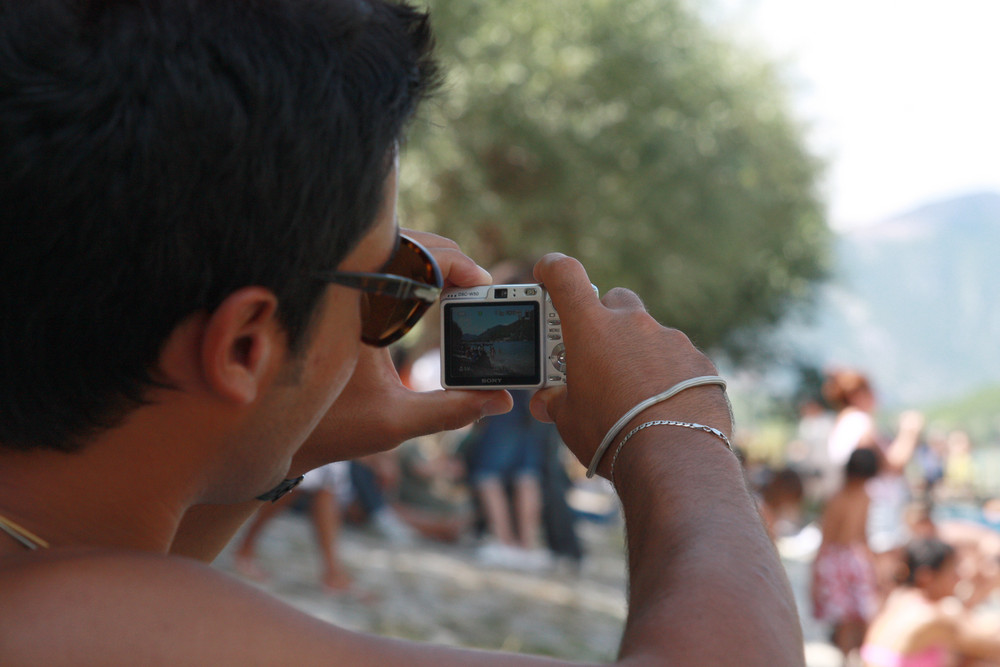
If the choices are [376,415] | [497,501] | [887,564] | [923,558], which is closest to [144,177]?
[376,415]

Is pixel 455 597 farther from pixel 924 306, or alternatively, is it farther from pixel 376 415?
pixel 924 306

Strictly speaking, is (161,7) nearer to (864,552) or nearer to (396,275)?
(396,275)

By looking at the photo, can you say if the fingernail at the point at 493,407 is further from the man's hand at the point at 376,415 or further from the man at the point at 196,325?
the man at the point at 196,325

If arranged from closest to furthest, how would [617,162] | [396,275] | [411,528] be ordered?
→ [396,275] < [411,528] < [617,162]

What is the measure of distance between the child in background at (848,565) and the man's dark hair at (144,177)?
21.3ft

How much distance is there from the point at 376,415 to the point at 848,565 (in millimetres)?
6080

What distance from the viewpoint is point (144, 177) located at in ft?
3.12

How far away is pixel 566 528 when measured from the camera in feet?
27.8

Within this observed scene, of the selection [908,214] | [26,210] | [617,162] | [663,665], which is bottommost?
[663,665]

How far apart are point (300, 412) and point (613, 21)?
1387cm

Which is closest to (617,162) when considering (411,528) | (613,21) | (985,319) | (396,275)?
(613,21)

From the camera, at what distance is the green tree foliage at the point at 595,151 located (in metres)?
12.5

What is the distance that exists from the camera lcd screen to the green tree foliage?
9289mm

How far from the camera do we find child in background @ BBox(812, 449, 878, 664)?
264 inches
